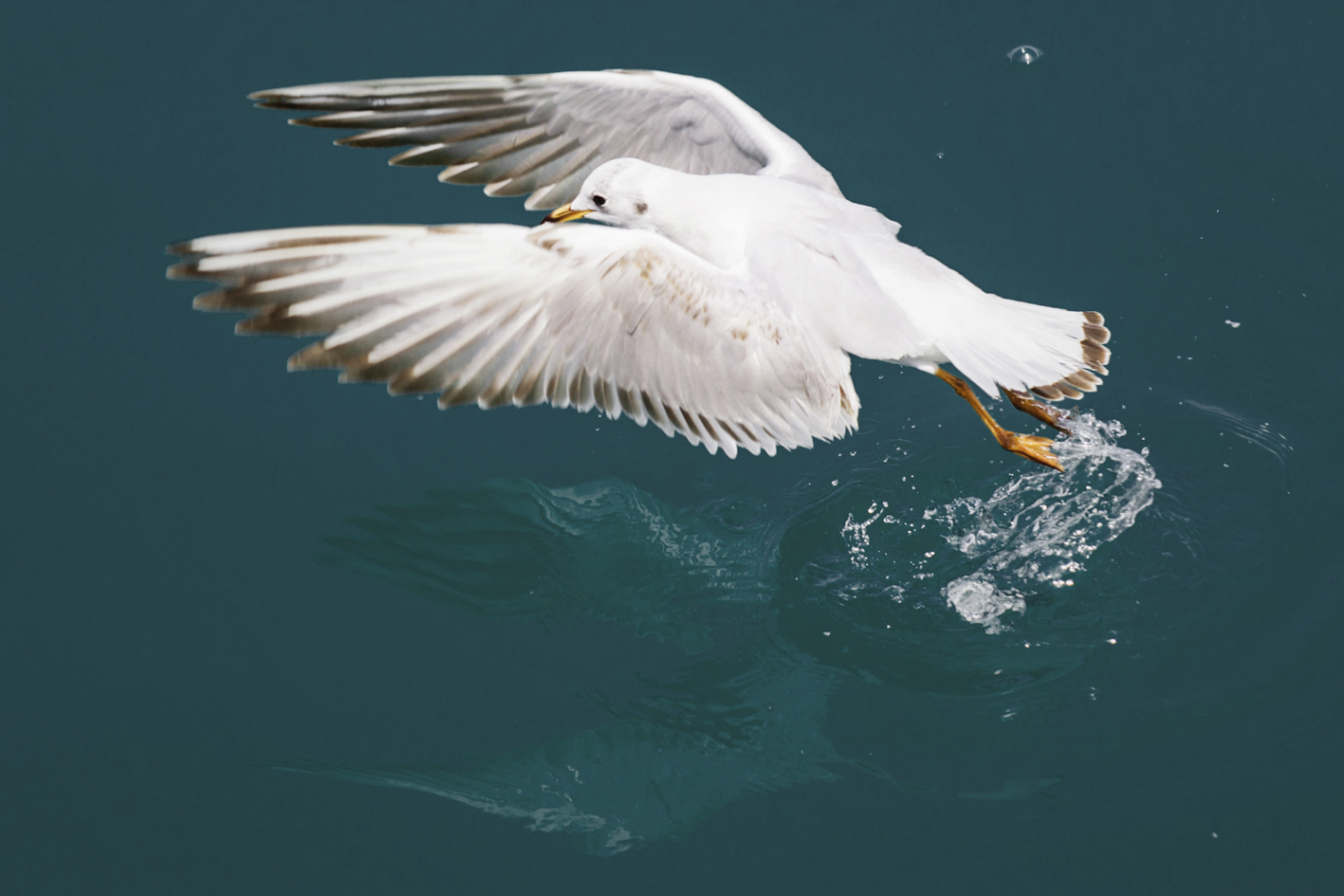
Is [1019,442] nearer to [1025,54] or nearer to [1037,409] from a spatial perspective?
[1037,409]

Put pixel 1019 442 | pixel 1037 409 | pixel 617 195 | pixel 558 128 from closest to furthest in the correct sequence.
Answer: pixel 617 195, pixel 1019 442, pixel 1037 409, pixel 558 128

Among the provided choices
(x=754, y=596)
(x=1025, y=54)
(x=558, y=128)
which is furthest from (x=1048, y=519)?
(x=1025, y=54)

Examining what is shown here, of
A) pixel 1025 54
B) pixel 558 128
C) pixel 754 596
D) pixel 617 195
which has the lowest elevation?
pixel 754 596

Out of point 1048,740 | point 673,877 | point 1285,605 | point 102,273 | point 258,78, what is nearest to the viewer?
point 673,877

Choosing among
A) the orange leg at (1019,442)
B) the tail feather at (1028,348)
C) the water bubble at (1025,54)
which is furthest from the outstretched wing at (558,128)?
the water bubble at (1025,54)

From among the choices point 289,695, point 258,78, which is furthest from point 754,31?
point 289,695

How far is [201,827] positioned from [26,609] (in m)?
1.06

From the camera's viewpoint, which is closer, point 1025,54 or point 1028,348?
point 1028,348

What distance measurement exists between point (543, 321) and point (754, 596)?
1164 mm

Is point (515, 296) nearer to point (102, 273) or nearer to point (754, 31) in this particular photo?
point (102, 273)

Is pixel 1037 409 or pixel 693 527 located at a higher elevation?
pixel 1037 409

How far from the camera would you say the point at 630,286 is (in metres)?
3.53

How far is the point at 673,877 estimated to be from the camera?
11.3 ft

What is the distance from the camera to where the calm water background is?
3574 mm
